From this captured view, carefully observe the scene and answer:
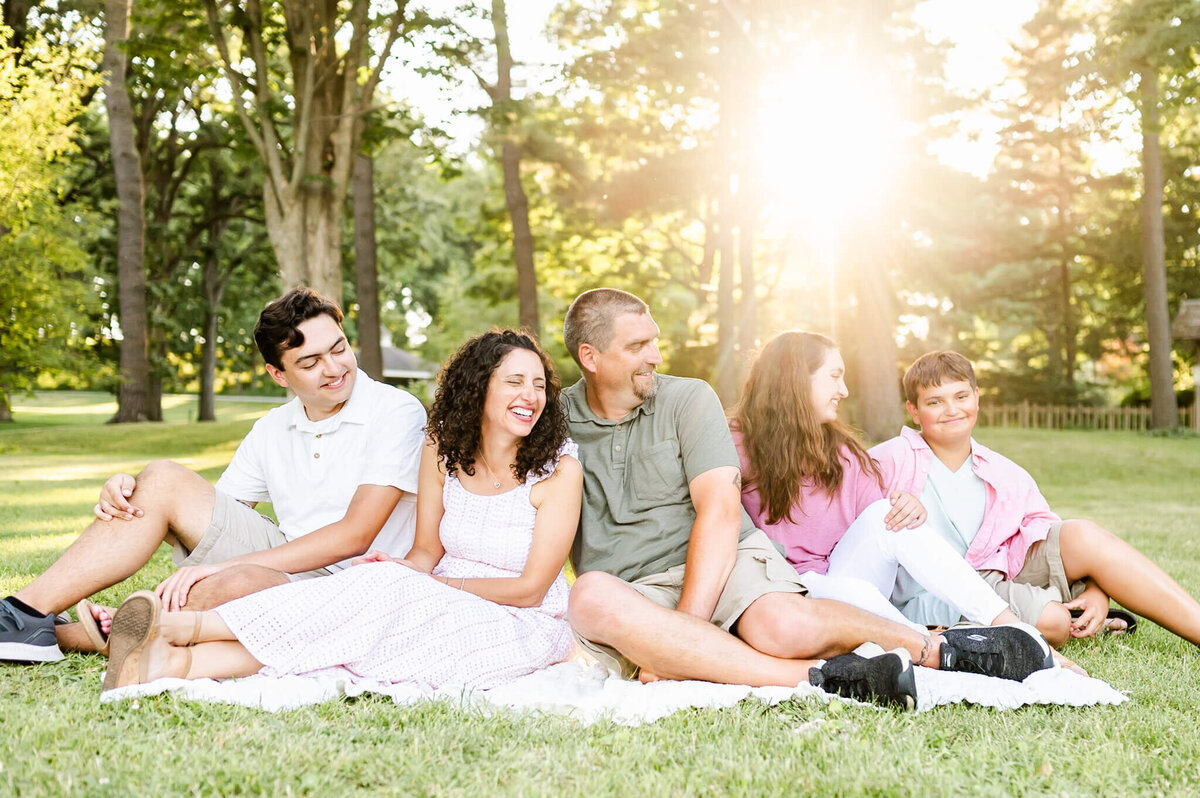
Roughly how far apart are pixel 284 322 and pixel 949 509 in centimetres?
306

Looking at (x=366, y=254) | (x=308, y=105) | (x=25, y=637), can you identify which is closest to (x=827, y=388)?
(x=25, y=637)

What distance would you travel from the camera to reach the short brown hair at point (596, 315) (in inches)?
169

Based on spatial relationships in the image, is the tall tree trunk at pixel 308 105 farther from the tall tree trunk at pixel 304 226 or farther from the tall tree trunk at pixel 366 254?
the tall tree trunk at pixel 366 254

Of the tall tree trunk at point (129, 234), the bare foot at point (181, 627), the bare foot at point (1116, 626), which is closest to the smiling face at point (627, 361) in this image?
the bare foot at point (181, 627)

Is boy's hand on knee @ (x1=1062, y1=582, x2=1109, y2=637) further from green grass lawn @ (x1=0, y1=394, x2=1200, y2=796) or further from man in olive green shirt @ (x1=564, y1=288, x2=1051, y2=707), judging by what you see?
man in olive green shirt @ (x1=564, y1=288, x2=1051, y2=707)

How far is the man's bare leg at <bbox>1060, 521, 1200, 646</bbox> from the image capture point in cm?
412

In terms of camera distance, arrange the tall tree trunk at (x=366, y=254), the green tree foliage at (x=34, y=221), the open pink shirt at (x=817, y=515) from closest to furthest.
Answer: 1. the open pink shirt at (x=817, y=515)
2. the tall tree trunk at (x=366, y=254)
3. the green tree foliage at (x=34, y=221)

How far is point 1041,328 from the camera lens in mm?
36062

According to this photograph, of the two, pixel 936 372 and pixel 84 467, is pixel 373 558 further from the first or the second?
pixel 84 467

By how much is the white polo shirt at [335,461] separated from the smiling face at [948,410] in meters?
2.30

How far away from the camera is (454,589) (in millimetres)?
3832

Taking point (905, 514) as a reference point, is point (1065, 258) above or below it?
above

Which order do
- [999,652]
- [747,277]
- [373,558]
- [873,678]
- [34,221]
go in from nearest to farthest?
[873,678] < [999,652] < [373,558] < [34,221] < [747,277]

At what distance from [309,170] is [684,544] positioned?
9.67m
